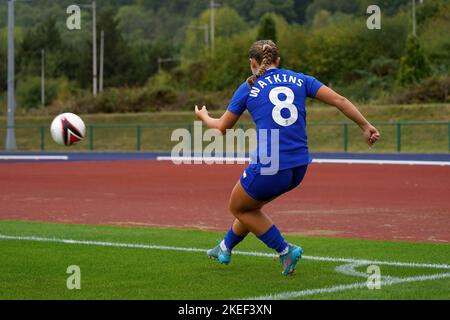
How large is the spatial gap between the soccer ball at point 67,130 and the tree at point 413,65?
41.6m

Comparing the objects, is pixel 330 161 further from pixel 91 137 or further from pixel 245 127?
pixel 91 137

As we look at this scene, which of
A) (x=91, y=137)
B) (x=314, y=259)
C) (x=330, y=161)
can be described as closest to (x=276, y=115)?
(x=314, y=259)

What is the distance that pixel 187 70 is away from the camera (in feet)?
246

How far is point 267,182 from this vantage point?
27.8 feet

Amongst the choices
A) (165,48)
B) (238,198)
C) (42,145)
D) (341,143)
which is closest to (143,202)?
(238,198)

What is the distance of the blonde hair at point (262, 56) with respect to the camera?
8.58 metres

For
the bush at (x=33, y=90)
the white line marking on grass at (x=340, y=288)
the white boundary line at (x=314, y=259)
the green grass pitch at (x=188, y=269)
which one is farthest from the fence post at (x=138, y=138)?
the bush at (x=33, y=90)

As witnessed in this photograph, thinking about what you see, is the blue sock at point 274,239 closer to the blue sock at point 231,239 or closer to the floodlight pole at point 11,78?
the blue sock at point 231,239

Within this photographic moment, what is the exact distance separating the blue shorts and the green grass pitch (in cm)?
80

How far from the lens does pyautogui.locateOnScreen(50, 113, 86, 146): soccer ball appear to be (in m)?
12.8

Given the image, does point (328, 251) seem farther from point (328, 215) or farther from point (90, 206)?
point (90, 206)

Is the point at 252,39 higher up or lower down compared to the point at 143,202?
higher up

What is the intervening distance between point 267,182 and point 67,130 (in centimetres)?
509
